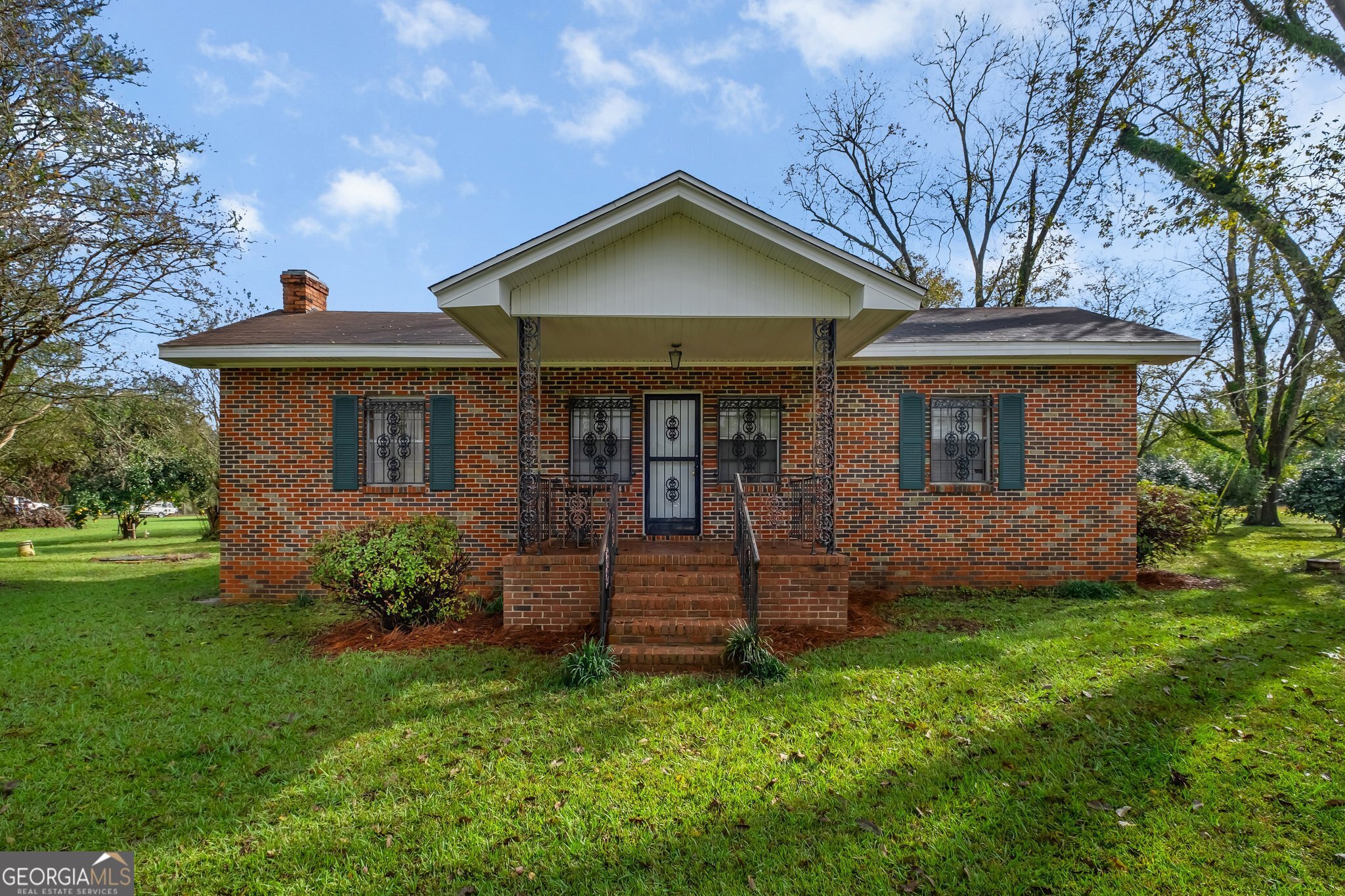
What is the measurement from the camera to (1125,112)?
53.3ft

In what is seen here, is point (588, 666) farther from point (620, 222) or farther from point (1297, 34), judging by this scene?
point (1297, 34)

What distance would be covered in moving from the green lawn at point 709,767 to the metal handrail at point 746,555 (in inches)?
26.4

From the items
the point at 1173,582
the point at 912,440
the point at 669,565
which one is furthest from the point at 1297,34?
the point at 669,565

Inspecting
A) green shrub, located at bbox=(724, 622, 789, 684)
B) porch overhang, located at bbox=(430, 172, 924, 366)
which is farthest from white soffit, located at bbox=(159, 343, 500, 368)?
green shrub, located at bbox=(724, 622, 789, 684)

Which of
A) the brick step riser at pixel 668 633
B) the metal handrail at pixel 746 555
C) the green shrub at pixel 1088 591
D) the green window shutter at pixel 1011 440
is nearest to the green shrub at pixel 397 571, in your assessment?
the brick step riser at pixel 668 633

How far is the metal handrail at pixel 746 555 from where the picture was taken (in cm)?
559

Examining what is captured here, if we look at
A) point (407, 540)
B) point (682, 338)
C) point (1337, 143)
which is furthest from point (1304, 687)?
point (1337, 143)

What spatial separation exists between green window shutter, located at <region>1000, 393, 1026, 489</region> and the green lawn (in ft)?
8.97

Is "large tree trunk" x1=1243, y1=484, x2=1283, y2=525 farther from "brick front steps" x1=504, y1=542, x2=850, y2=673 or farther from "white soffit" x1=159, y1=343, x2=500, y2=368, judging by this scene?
"white soffit" x1=159, y1=343, x2=500, y2=368

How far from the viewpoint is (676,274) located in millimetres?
6188

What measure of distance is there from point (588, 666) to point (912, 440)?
5.67 meters

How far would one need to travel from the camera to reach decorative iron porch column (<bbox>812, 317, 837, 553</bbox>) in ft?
21.1

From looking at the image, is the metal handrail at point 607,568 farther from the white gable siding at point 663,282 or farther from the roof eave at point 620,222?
the roof eave at point 620,222

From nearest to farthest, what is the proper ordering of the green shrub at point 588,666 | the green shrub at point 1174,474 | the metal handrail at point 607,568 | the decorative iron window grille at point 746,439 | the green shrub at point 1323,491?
1. the green shrub at point 588,666
2. the metal handrail at point 607,568
3. the decorative iron window grille at point 746,439
4. the green shrub at point 1323,491
5. the green shrub at point 1174,474
